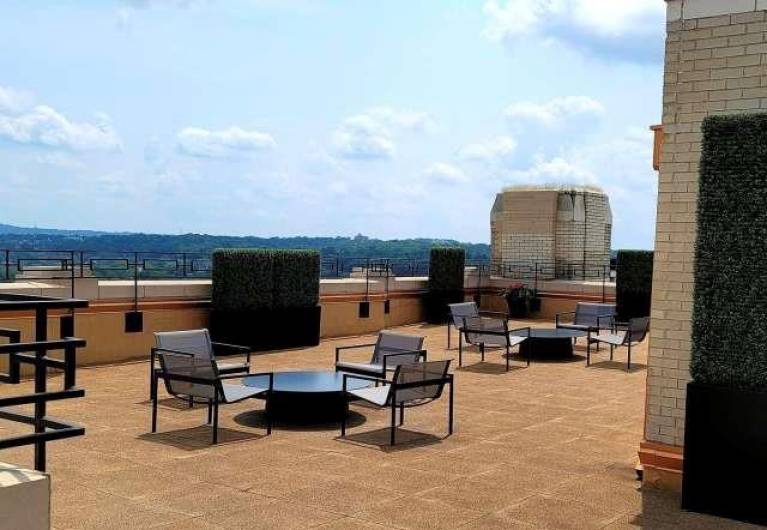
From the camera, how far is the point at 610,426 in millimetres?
8945

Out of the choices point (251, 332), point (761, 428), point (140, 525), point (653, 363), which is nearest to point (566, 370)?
point (251, 332)

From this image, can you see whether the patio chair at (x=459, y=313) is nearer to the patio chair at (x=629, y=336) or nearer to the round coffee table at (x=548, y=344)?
the round coffee table at (x=548, y=344)

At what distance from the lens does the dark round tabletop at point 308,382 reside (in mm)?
8742

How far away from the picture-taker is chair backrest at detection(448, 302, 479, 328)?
14.8m

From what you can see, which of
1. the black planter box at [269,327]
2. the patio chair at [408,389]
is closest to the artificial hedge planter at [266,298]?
the black planter box at [269,327]

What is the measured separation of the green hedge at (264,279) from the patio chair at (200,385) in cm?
564

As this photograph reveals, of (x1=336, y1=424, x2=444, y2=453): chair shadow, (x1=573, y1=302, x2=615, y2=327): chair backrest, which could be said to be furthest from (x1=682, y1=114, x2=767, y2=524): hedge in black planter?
(x1=573, y1=302, x2=615, y2=327): chair backrest

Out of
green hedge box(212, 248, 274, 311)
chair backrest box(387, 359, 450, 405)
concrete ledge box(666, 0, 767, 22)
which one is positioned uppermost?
concrete ledge box(666, 0, 767, 22)

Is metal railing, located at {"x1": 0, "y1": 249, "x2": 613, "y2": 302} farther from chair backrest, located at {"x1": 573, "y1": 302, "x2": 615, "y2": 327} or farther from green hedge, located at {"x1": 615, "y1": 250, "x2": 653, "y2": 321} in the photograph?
chair backrest, located at {"x1": 573, "y1": 302, "x2": 615, "y2": 327}

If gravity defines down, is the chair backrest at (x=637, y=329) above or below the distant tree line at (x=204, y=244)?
below

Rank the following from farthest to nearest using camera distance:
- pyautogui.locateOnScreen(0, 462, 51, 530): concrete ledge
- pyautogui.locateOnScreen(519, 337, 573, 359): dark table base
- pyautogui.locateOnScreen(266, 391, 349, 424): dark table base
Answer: pyautogui.locateOnScreen(519, 337, 573, 359): dark table base, pyautogui.locateOnScreen(266, 391, 349, 424): dark table base, pyautogui.locateOnScreen(0, 462, 51, 530): concrete ledge

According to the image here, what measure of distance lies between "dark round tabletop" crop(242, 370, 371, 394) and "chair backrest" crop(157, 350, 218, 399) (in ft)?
2.59

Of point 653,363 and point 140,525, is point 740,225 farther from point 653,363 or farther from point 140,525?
point 140,525

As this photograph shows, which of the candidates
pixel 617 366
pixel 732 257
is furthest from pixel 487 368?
pixel 732 257
